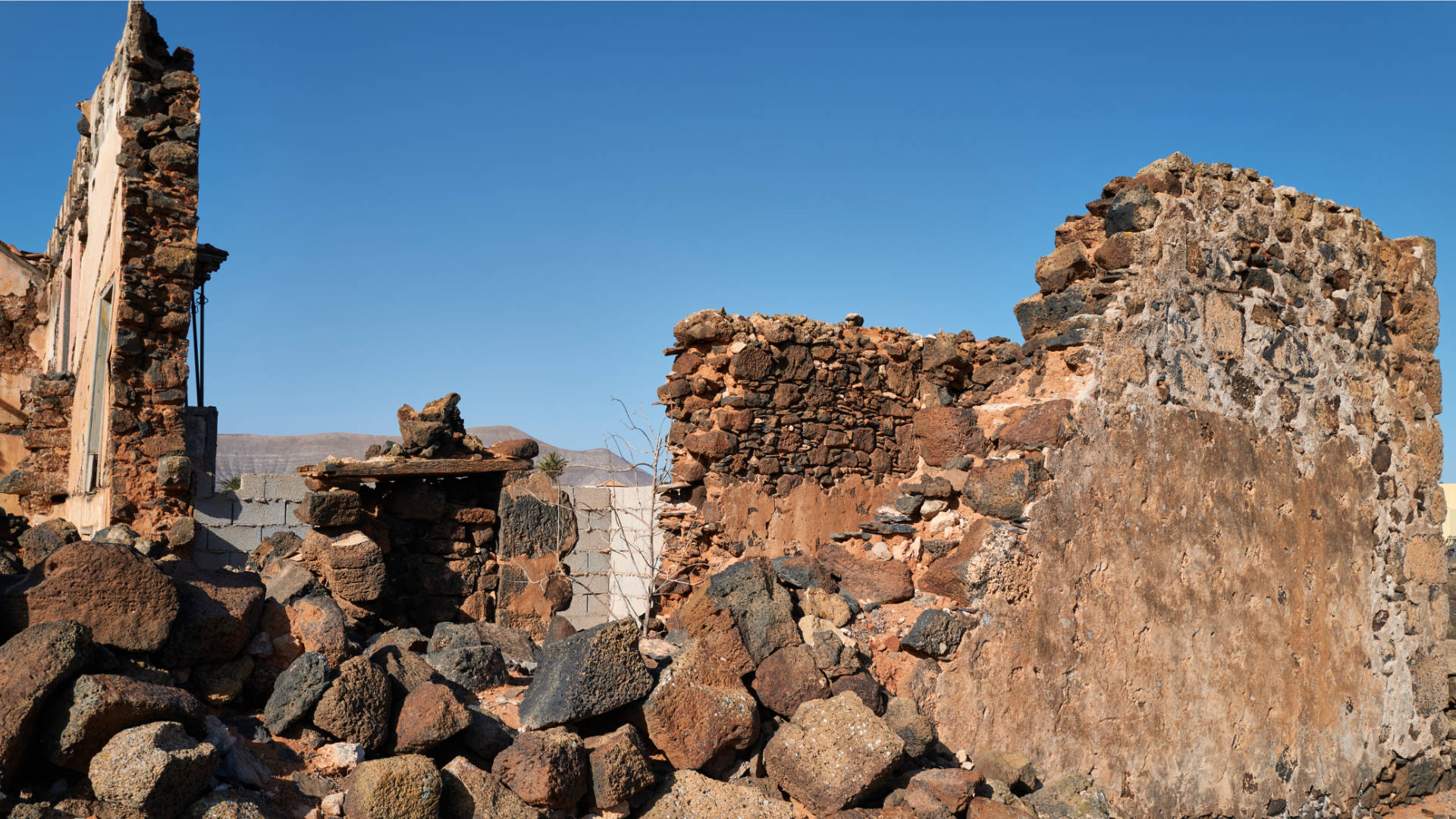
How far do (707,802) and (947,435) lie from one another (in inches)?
86.7

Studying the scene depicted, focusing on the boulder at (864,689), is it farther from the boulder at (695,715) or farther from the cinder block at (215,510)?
the cinder block at (215,510)

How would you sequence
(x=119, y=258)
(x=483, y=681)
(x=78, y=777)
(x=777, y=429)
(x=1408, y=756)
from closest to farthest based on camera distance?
(x=78, y=777), (x=483, y=681), (x=1408, y=756), (x=777, y=429), (x=119, y=258)

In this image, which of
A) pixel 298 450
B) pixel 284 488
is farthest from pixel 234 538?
pixel 298 450

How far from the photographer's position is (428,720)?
122 inches

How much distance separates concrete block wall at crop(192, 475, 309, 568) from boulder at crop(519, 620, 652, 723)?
4.98 metres

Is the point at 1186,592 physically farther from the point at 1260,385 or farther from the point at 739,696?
the point at 739,696

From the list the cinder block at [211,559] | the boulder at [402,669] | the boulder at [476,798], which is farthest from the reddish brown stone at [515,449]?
the boulder at [476,798]

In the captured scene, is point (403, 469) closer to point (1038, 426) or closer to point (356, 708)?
point (356, 708)

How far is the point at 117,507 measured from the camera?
286 inches

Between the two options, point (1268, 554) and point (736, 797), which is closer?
point (736, 797)

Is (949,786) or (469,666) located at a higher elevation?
(469,666)

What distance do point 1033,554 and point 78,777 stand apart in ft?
11.6

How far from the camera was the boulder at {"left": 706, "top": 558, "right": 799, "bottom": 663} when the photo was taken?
4.00 m

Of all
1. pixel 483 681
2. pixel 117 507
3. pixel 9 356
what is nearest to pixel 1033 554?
pixel 483 681
